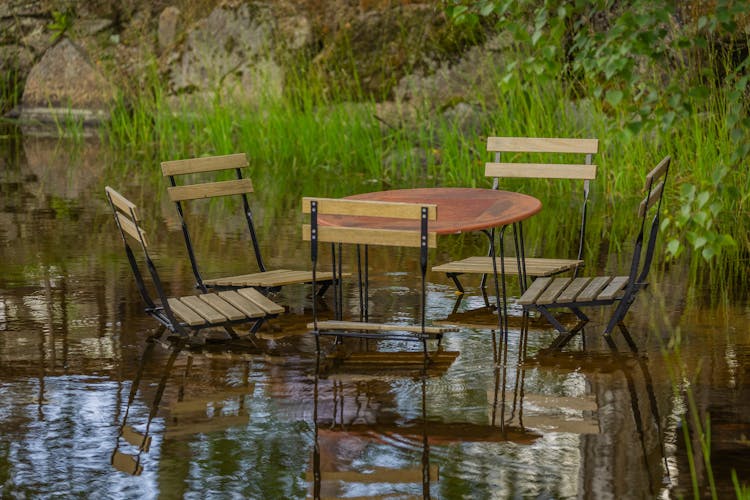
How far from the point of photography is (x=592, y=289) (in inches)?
285

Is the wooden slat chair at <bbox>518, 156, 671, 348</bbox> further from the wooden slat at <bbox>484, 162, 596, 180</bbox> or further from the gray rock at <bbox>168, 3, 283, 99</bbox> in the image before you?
the gray rock at <bbox>168, 3, 283, 99</bbox>

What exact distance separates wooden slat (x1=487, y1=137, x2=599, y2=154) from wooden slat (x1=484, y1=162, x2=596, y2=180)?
0.33ft

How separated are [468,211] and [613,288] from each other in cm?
90

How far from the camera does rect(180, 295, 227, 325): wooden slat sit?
6.77 meters

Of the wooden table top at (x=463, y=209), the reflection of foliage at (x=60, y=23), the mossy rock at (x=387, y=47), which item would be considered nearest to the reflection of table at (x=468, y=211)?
the wooden table top at (x=463, y=209)

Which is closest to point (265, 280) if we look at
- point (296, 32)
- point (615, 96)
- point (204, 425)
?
point (204, 425)

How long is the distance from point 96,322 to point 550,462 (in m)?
3.30

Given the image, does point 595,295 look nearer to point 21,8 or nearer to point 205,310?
point 205,310

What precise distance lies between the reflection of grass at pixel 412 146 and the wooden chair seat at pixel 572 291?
206cm

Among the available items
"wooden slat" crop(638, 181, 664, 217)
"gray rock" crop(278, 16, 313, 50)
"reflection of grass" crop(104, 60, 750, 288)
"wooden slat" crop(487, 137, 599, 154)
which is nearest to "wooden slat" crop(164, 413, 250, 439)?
"wooden slat" crop(638, 181, 664, 217)

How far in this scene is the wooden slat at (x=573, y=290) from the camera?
7.07 metres

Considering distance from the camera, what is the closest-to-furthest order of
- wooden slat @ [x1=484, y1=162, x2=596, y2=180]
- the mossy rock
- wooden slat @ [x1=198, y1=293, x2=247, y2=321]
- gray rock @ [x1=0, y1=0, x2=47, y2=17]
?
wooden slat @ [x1=198, y1=293, x2=247, y2=321], wooden slat @ [x1=484, y1=162, x2=596, y2=180], the mossy rock, gray rock @ [x1=0, y1=0, x2=47, y2=17]

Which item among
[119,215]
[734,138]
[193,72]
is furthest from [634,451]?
[193,72]

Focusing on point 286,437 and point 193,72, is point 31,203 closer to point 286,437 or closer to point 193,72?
point 193,72
